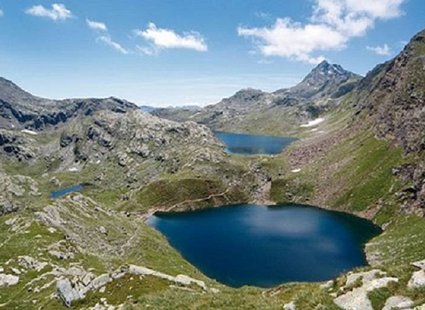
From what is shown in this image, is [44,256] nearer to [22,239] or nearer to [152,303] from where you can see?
[22,239]

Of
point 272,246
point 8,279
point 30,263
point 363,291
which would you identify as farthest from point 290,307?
point 272,246

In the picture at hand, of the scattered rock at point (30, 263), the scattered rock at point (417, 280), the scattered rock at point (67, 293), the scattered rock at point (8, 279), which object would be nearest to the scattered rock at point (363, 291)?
the scattered rock at point (417, 280)

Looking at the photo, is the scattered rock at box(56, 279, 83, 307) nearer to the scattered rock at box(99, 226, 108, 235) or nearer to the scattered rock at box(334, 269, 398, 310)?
the scattered rock at box(334, 269, 398, 310)

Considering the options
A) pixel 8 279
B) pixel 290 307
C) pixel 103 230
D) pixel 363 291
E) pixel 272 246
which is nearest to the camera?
pixel 363 291

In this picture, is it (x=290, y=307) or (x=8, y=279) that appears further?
(x=8, y=279)

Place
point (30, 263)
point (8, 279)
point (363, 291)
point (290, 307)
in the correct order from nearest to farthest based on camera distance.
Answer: point (363, 291) < point (290, 307) < point (8, 279) < point (30, 263)

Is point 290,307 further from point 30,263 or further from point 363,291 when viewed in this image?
point 30,263

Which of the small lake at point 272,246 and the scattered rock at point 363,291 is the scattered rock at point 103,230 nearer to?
the small lake at point 272,246

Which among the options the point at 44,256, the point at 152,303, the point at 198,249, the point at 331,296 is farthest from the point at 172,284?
the point at 198,249

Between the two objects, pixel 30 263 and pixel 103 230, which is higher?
pixel 30 263
